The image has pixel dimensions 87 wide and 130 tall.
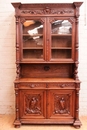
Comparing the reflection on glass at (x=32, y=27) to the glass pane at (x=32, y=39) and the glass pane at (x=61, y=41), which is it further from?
the glass pane at (x=61, y=41)

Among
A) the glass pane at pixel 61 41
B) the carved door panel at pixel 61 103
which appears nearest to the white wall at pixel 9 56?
the glass pane at pixel 61 41

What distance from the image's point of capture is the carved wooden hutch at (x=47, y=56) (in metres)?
2.97

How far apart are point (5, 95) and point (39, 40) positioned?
1.41 m

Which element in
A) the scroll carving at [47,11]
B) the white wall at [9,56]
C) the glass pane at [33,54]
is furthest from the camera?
the white wall at [9,56]

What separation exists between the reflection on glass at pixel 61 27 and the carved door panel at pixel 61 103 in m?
1.08

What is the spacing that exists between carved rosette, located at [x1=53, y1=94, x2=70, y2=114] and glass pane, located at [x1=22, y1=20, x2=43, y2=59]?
31.8 inches

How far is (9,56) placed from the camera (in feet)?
11.4

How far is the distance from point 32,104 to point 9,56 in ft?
3.69

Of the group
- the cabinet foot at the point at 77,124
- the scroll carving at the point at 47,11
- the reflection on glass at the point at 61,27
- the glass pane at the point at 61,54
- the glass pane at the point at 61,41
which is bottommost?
the cabinet foot at the point at 77,124

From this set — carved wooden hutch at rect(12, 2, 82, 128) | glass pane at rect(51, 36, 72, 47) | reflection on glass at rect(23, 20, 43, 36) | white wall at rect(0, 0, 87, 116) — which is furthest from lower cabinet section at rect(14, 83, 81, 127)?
reflection on glass at rect(23, 20, 43, 36)

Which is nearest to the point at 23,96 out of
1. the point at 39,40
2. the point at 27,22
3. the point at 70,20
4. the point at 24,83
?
the point at 24,83

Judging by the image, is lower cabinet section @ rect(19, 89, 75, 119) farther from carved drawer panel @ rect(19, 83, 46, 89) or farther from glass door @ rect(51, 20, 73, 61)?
glass door @ rect(51, 20, 73, 61)

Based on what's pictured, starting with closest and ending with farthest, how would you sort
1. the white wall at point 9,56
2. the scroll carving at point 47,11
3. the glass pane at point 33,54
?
the scroll carving at point 47,11 → the glass pane at point 33,54 → the white wall at point 9,56

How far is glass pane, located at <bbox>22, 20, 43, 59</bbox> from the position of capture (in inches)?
120
